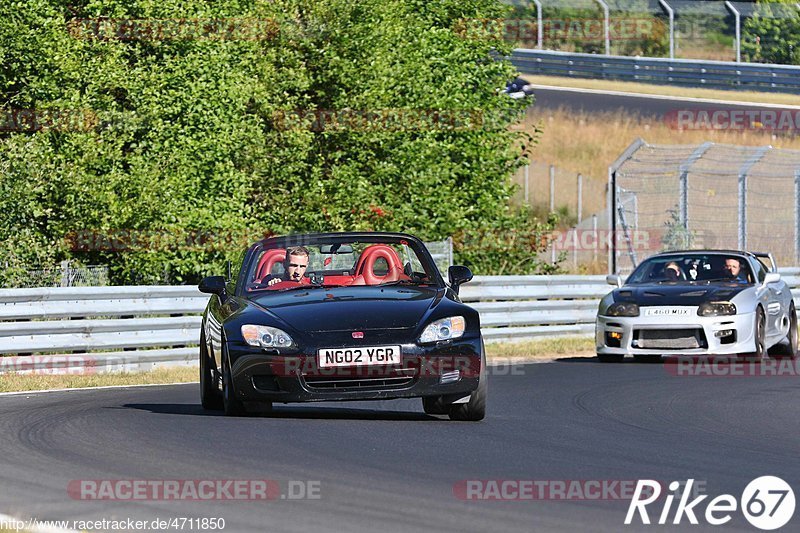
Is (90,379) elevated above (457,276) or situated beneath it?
situated beneath

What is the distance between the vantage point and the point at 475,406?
390 inches

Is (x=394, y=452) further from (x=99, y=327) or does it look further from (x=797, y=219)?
(x=797, y=219)

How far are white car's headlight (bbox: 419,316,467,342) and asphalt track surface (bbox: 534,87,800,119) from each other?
1449 inches

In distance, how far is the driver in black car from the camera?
427 inches

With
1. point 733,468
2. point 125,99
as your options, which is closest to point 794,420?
point 733,468

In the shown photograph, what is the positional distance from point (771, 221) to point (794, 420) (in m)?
21.1

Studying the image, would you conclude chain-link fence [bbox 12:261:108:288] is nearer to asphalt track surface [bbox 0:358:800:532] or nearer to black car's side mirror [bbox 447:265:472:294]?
asphalt track surface [bbox 0:358:800:532]

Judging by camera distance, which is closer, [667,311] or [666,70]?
[667,311]

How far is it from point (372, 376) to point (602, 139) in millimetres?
38049

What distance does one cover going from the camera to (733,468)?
25.2ft

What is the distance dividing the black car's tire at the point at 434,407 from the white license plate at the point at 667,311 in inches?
261
